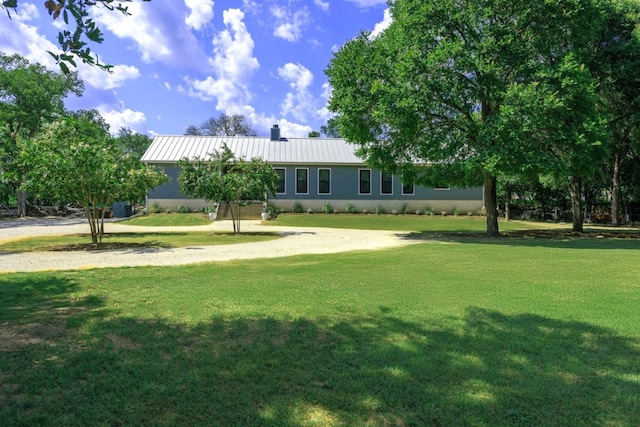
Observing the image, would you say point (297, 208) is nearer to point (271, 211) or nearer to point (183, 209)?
point (271, 211)

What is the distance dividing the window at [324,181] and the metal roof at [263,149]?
0.76 meters

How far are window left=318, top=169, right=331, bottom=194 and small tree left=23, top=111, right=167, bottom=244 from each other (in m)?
15.5

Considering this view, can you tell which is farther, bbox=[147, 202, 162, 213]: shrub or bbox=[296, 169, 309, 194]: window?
bbox=[296, 169, 309, 194]: window

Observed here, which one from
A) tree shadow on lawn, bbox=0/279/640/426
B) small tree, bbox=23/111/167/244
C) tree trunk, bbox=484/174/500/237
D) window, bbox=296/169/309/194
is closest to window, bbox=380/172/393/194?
window, bbox=296/169/309/194

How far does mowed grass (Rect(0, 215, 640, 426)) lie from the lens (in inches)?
106

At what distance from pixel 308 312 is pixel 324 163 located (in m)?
23.7

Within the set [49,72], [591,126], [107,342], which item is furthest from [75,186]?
[49,72]

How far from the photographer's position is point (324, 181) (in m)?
28.5

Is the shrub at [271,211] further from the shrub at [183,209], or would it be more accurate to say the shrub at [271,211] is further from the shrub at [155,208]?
the shrub at [155,208]

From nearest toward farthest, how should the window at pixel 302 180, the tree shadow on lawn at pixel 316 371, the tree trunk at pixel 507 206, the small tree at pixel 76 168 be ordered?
the tree shadow on lawn at pixel 316 371 → the small tree at pixel 76 168 → the tree trunk at pixel 507 206 → the window at pixel 302 180

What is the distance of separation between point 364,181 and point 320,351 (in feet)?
83.4

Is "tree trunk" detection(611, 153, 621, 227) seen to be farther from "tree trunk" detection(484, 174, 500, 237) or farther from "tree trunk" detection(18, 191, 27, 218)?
"tree trunk" detection(18, 191, 27, 218)

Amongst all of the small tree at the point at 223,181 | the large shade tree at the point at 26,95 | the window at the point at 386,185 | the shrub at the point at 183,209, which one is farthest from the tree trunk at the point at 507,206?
the large shade tree at the point at 26,95

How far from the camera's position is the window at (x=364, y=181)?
28.7m
